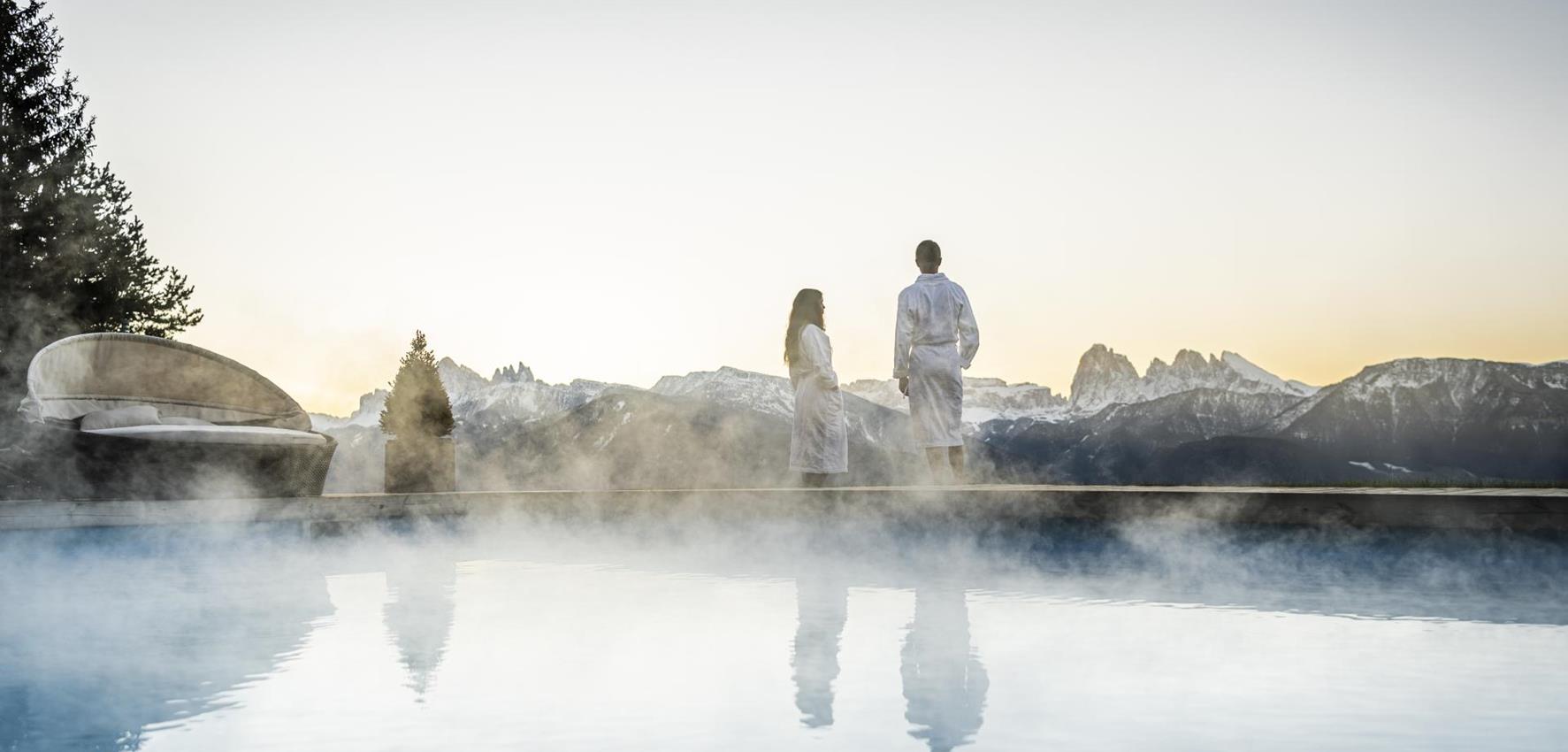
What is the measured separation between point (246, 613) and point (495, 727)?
113 inches

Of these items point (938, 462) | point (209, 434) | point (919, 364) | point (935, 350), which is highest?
point (935, 350)

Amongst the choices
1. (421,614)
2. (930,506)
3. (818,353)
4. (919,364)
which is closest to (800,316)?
(818,353)

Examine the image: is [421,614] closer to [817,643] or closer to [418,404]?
[817,643]

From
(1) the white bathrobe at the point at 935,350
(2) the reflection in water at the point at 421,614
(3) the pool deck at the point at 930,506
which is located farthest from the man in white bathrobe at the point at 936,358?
(2) the reflection in water at the point at 421,614

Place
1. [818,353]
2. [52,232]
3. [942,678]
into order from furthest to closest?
[52,232] → [818,353] → [942,678]

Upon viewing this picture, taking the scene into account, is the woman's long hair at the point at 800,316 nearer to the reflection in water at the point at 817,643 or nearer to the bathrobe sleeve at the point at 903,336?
the bathrobe sleeve at the point at 903,336

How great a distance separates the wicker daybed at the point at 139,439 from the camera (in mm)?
10164

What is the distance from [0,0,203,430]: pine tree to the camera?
18.2 metres

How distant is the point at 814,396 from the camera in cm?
967

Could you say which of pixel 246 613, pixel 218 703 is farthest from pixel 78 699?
pixel 246 613

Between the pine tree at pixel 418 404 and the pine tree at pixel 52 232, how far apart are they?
609 cm

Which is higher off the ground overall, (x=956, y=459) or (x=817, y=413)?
(x=817, y=413)

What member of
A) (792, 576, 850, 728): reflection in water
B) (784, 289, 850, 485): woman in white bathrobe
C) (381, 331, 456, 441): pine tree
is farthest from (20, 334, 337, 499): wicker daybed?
(792, 576, 850, 728): reflection in water

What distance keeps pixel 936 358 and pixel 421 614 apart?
194 inches
